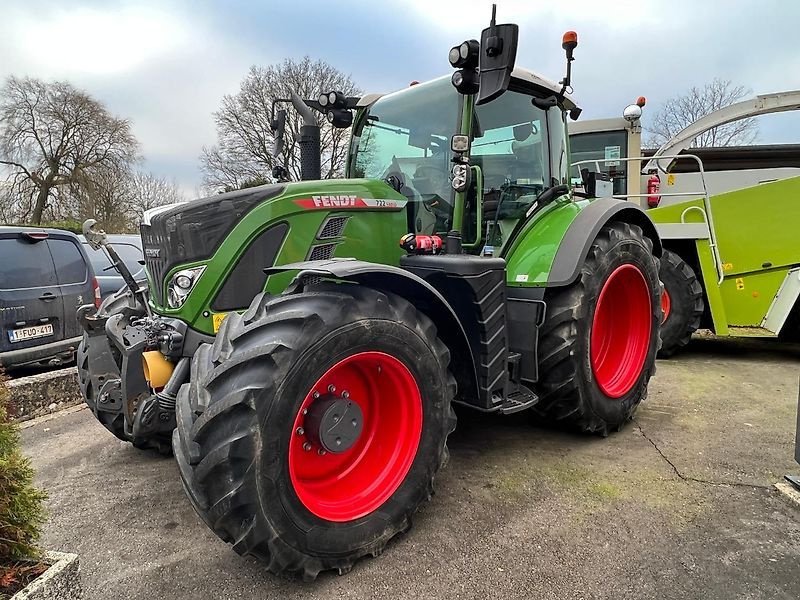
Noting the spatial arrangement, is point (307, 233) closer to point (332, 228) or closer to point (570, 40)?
point (332, 228)

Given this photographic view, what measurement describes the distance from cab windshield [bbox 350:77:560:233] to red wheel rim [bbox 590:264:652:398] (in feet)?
3.15

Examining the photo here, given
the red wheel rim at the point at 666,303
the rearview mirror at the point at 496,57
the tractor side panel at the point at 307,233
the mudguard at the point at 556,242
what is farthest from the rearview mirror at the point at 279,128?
the red wheel rim at the point at 666,303

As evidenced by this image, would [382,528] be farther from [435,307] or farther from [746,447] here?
[746,447]

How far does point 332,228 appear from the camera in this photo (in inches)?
112

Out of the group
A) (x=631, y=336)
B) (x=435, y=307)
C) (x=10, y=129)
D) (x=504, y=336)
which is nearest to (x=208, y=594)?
(x=435, y=307)

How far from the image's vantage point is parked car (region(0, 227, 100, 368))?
4984 millimetres

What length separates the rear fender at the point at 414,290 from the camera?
2.24 m

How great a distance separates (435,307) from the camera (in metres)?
2.65

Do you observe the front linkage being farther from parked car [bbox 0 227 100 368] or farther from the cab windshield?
parked car [bbox 0 227 100 368]

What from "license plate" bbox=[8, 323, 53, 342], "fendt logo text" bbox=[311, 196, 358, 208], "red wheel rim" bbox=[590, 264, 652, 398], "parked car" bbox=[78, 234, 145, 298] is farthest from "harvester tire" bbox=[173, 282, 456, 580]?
"parked car" bbox=[78, 234, 145, 298]

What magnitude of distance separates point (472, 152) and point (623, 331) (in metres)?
1.82

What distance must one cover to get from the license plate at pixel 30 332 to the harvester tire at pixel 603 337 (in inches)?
183

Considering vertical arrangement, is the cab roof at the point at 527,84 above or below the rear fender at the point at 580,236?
above

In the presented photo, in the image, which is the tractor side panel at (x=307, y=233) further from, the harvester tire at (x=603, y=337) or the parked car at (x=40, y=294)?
the parked car at (x=40, y=294)
